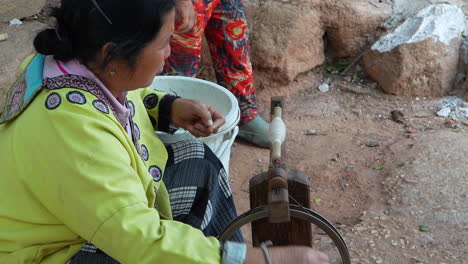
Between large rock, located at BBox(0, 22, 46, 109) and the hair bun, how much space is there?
2055 mm

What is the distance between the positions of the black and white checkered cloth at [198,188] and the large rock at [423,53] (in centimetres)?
209

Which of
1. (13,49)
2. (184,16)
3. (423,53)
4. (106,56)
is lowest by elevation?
(423,53)

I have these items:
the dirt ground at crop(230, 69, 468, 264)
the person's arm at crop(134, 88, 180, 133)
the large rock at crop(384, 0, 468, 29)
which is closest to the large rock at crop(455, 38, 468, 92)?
the dirt ground at crop(230, 69, 468, 264)

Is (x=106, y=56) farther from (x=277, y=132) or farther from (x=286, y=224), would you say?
(x=286, y=224)

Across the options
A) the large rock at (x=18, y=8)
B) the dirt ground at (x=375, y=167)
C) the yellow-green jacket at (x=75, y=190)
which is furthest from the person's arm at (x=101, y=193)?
the large rock at (x=18, y=8)

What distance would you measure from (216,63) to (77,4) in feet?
5.83

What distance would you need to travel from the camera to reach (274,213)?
1.26 meters

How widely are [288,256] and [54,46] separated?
703mm

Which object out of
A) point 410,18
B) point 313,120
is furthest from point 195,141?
point 410,18

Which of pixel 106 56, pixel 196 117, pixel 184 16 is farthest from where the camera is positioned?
pixel 184 16

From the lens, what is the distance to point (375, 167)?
2.86 metres

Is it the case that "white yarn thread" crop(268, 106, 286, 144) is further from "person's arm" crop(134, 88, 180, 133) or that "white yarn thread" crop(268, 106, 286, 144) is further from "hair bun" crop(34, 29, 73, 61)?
"hair bun" crop(34, 29, 73, 61)

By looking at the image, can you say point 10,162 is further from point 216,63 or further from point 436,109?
point 436,109

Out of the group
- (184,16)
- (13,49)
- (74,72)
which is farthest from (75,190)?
(13,49)
